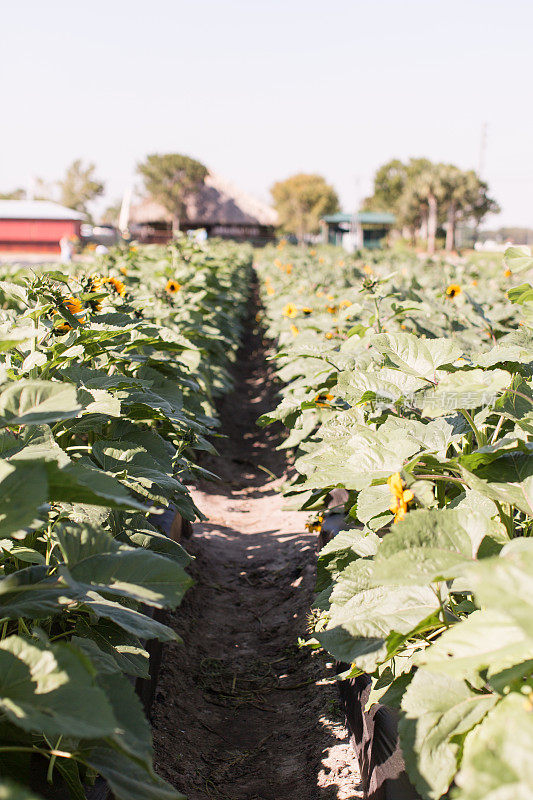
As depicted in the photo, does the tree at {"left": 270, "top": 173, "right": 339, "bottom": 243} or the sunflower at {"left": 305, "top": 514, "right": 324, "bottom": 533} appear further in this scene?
the tree at {"left": 270, "top": 173, "right": 339, "bottom": 243}

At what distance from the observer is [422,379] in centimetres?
195

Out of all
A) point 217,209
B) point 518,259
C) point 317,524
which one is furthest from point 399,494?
point 217,209

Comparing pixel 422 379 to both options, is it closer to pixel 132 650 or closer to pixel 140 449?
pixel 140 449

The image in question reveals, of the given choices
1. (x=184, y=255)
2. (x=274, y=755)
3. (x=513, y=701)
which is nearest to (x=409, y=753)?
(x=513, y=701)

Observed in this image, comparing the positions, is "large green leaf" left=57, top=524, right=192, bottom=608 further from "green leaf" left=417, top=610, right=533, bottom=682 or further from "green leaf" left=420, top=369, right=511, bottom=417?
"green leaf" left=420, top=369, right=511, bottom=417

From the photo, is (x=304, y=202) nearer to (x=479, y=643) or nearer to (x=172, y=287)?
(x=172, y=287)

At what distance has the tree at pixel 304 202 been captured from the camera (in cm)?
6588

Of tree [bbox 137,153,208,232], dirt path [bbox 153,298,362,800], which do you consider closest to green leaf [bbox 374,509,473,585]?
dirt path [bbox 153,298,362,800]

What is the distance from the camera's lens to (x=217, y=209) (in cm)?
5891

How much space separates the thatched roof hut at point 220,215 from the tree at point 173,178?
775 millimetres

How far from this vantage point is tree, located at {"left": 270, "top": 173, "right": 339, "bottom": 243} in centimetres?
6588

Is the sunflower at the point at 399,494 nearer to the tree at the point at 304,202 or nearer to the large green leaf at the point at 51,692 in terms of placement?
the large green leaf at the point at 51,692

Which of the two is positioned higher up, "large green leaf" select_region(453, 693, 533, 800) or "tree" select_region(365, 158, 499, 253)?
"tree" select_region(365, 158, 499, 253)

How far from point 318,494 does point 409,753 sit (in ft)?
5.60
